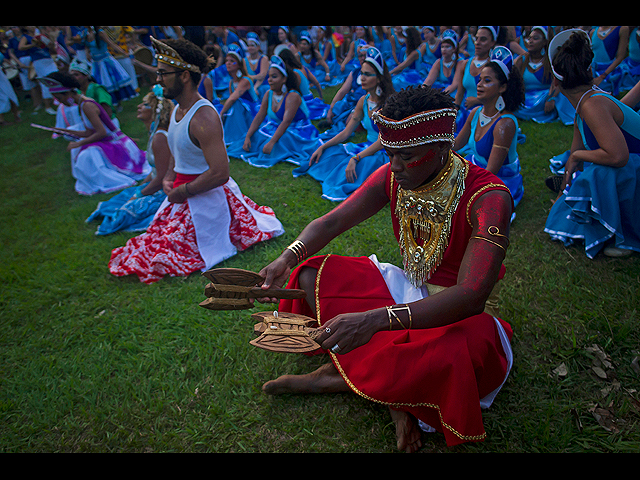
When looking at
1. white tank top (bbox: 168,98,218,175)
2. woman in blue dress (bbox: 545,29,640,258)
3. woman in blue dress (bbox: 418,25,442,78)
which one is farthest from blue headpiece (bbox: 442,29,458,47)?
white tank top (bbox: 168,98,218,175)

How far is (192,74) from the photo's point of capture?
3.89 metres

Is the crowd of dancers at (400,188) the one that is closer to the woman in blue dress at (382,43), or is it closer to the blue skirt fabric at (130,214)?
the blue skirt fabric at (130,214)

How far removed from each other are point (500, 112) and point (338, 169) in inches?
90.1

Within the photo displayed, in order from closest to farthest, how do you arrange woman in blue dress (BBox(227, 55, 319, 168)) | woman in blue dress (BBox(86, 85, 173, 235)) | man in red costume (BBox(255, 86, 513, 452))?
man in red costume (BBox(255, 86, 513, 452)), woman in blue dress (BBox(86, 85, 173, 235)), woman in blue dress (BBox(227, 55, 319, 168))

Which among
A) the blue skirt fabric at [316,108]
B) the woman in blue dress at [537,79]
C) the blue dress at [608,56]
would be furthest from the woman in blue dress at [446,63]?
the blue dress at [608,56]

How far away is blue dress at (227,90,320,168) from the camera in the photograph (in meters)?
6.84

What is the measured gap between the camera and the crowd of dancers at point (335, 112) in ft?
13.7

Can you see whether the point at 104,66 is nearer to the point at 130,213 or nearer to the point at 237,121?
the point at 237,121

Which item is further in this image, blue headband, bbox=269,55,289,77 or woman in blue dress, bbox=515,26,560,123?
woman in blue dress, bbox=515,26,560,123

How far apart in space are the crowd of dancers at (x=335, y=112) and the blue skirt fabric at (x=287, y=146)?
2 cm

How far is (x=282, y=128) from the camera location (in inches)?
270

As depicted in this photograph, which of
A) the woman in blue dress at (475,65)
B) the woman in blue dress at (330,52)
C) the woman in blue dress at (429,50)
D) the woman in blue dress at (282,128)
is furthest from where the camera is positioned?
the woman in blue dress at (330,52)

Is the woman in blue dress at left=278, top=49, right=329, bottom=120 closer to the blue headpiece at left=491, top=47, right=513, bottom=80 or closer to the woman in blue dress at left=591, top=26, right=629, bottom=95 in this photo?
the blue headpiece at left=491, top=47, right=513, bottom=80

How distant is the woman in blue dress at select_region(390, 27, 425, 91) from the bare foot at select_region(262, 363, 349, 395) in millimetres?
9109
